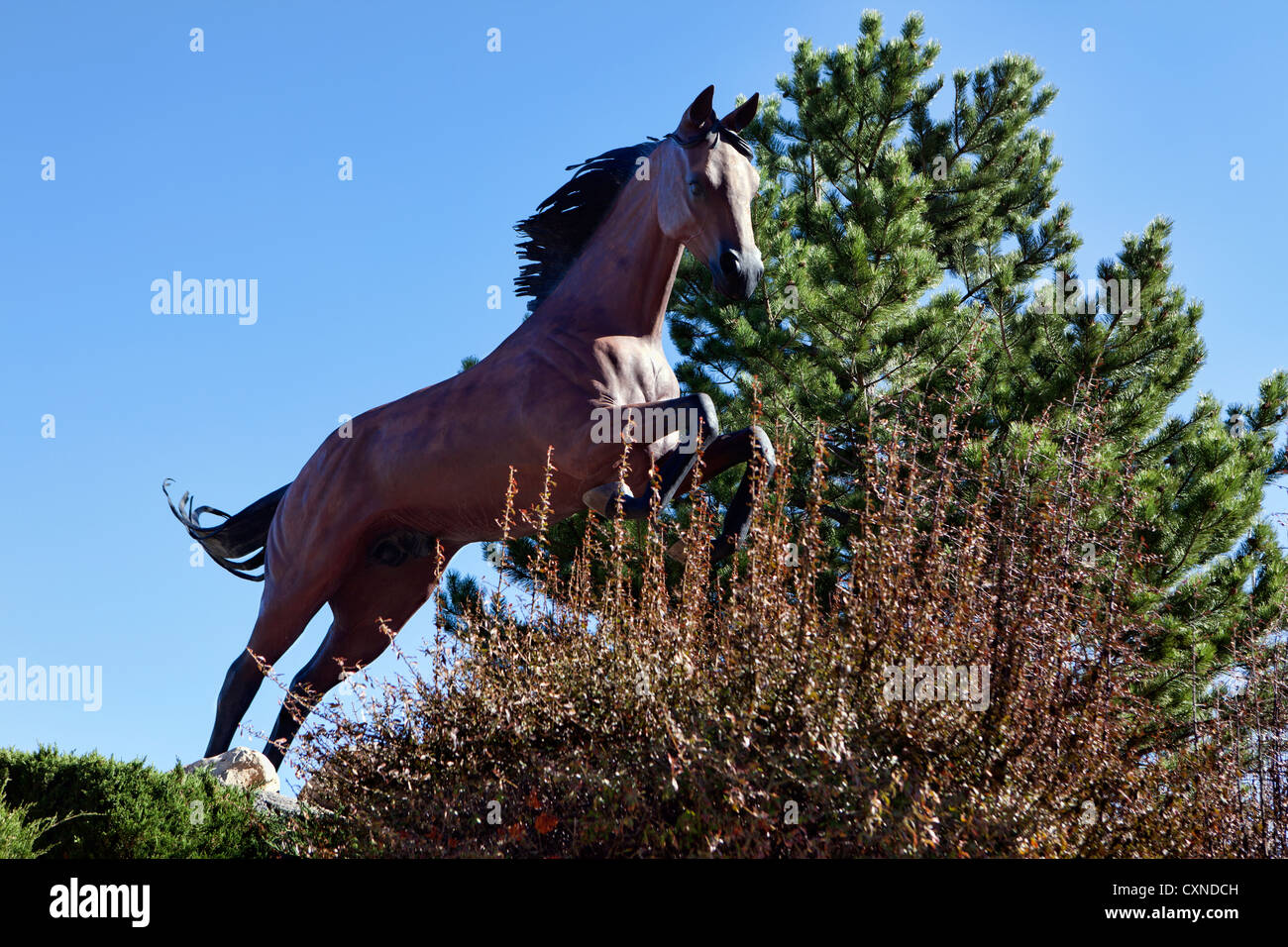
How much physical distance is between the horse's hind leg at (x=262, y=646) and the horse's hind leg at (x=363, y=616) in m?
0.23

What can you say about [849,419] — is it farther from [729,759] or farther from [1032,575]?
[729,759]

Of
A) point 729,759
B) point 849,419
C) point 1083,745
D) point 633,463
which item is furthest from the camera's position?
point 849,419

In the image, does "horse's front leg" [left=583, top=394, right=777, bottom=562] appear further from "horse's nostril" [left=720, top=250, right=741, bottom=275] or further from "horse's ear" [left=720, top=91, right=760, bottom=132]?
"horse's ear" [left=720, top=91, right=760, bottom=132]

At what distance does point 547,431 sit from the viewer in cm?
534

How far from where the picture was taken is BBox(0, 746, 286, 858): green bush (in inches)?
181

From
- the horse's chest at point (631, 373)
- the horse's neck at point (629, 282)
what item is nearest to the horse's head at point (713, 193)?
the horse's neck at point (629, 282)

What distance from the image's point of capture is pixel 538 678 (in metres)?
3.64

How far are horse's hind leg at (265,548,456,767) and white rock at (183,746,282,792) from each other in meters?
0.57

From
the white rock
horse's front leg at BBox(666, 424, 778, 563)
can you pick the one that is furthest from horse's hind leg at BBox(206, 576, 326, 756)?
horse's front leg at BBox(666, 424, 778, 563)

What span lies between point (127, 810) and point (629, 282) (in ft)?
10.1

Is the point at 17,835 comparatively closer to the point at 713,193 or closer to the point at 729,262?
the point at 729,262

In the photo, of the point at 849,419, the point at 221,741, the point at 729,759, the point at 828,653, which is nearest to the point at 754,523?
the point at 828,653

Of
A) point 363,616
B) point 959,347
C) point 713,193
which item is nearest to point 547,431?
point 713,193

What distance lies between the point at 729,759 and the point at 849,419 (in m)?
6.93
